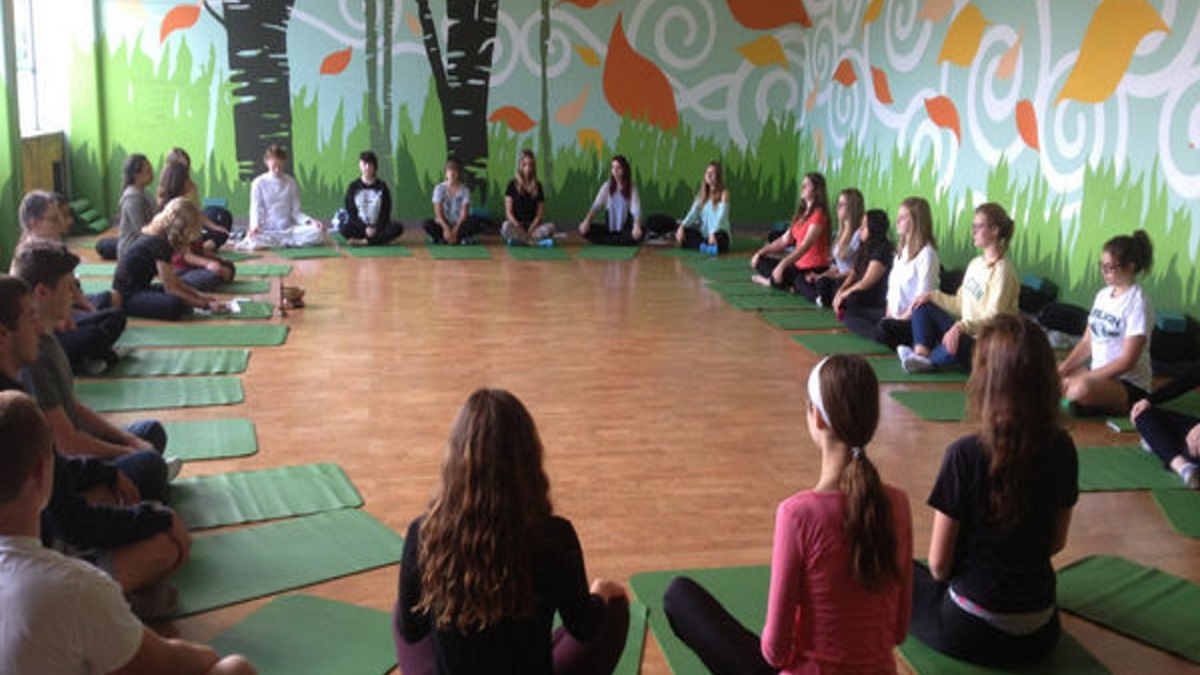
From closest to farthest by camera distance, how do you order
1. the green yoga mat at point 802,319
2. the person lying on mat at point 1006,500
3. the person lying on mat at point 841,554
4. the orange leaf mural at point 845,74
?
the person lying on mat at point 841,554
the person lying on mat at point 1006,500
the green yoga mat at point 802,319
the orange leaf mural at point 845,74

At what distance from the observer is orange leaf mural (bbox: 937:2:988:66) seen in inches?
298

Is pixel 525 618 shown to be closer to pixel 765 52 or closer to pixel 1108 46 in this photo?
pixel 1108 46

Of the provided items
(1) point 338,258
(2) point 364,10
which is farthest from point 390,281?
(2) point 364,10

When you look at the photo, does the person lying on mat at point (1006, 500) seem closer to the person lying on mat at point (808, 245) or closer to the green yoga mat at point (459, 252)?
the person lying on mat at point (808, 245)

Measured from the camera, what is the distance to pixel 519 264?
28.9 ft

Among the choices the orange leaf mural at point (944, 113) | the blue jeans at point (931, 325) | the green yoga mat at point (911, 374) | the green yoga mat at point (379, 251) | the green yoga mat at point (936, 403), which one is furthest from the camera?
the green yoga mat at point (379, 251)

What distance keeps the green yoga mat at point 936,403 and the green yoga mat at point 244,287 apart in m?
4.38

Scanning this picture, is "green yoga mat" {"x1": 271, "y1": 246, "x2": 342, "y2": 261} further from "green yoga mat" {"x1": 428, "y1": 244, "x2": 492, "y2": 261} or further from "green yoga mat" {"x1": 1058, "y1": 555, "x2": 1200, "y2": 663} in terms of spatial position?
"green yoga mat" {"x1": 1058, "y1": 555, "x2": 1200, "y2": 663}

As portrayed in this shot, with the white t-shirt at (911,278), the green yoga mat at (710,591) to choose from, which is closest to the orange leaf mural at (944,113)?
the white t-shirt at (911,278)

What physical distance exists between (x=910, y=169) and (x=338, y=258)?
4632 mm

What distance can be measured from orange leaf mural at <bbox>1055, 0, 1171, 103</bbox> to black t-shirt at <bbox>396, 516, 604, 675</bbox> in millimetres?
5259

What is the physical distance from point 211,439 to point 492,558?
279 centimetres

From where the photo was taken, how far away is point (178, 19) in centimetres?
973

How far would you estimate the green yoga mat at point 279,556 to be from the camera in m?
3.10
